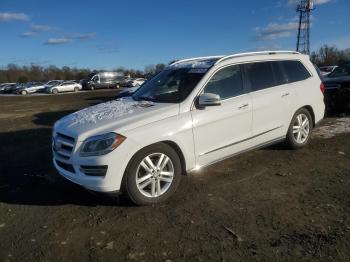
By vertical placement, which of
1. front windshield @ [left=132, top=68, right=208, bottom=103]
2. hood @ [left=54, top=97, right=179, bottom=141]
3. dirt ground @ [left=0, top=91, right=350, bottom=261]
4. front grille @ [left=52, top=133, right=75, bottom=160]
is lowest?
dirt ground @ [left=0, top=91, right=350, bottom=261]

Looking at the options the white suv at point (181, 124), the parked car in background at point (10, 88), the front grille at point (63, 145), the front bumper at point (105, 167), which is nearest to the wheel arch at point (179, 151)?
the white suv at point (181, 124)

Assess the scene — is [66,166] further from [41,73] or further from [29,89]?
[41,73]

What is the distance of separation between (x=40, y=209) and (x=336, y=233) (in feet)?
11.6

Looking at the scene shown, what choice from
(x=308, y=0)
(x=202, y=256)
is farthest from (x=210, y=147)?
(x=308, y=0)

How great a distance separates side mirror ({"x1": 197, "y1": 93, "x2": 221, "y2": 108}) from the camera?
16.7ft

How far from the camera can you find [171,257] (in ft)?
11.8

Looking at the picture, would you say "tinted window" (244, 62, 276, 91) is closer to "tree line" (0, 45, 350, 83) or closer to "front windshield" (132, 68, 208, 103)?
"front windshield" (132, 68, 208, 103)

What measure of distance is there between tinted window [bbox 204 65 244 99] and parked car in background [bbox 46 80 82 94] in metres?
48.7

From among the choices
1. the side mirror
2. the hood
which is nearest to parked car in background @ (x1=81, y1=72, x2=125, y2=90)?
the hood

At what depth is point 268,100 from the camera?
6148 mm

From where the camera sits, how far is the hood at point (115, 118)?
15.4 feet

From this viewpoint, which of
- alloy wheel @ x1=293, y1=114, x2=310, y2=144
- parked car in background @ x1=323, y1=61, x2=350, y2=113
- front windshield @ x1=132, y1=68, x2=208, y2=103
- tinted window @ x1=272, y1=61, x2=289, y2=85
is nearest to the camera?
front windshield @ x1=132, y1=68, x2=208, y2=103

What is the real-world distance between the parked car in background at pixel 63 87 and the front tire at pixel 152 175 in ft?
162

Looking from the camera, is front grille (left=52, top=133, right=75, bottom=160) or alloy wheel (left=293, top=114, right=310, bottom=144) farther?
alloy wheel (left=293, top=114, right=310, bottom=144)
